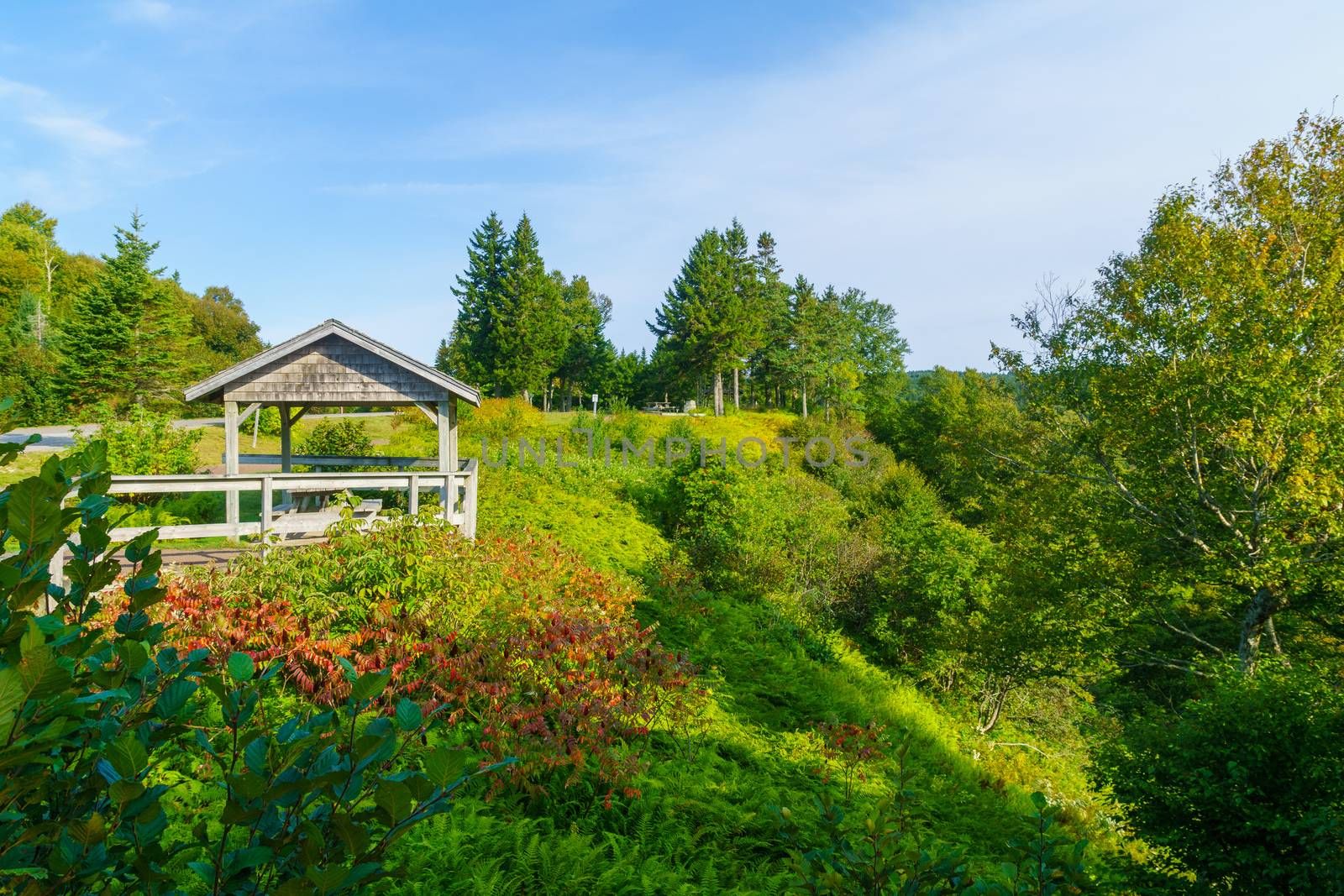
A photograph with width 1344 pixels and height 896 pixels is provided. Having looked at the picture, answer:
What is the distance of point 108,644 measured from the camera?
62.0 inches

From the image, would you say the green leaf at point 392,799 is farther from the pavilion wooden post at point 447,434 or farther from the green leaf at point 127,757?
the pavilion wooden post at point 447,434

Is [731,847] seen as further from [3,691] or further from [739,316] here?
[739,316]

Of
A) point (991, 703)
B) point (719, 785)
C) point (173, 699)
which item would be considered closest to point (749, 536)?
point (991, 703)

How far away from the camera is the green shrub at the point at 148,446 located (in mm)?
13359

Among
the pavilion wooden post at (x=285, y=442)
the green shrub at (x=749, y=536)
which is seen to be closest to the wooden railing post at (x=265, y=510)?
the pavilion wooden post at (x=285, y=442)

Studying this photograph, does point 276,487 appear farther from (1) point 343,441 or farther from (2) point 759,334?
(2) point 759,334

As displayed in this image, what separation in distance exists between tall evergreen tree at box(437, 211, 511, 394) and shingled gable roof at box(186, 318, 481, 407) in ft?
112

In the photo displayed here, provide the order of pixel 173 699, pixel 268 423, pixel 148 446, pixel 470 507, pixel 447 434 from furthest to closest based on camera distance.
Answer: pixel 268 423 → pixel 148 446 → pixel 447 434 → pixel 470 507 → pixel 173 699

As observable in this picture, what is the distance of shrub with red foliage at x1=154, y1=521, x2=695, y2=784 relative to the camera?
556 centimetres

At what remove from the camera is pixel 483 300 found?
4647 cm

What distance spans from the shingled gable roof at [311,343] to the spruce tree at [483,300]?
34.0 metres

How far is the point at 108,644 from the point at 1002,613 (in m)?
15.7

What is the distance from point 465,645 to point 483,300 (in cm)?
4304

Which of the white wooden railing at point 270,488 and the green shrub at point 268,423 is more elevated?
the green shrub at point 268,423
